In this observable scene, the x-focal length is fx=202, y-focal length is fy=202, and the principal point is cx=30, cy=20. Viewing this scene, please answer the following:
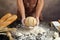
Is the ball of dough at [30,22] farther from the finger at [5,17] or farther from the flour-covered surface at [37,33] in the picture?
the finger at [5,17]

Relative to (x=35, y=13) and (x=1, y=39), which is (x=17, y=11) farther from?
(x=1, y=39)

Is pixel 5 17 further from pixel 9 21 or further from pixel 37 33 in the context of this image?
pixel 37 33

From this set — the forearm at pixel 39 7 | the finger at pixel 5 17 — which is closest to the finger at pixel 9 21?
the finger at pixel 5 17

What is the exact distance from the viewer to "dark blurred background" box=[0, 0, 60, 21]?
1.27m

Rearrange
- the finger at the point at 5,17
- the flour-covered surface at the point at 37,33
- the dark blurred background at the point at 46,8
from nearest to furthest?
the flour-covered surface at the point at 37,33 < the finger at the point at 5,17 < the dark blurred background at the point at 46,8

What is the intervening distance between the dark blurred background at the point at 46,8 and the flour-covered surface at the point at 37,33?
130 millimetres

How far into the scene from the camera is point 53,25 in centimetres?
119

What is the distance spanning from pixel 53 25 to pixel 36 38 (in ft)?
0.61

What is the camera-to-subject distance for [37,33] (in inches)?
42.9

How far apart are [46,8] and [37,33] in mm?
246

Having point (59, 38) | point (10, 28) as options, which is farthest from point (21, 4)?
point (59, 38)

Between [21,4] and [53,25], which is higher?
[21,4]

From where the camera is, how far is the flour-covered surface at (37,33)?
1051mm

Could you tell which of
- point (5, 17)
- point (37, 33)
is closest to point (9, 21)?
point (5, 17)
